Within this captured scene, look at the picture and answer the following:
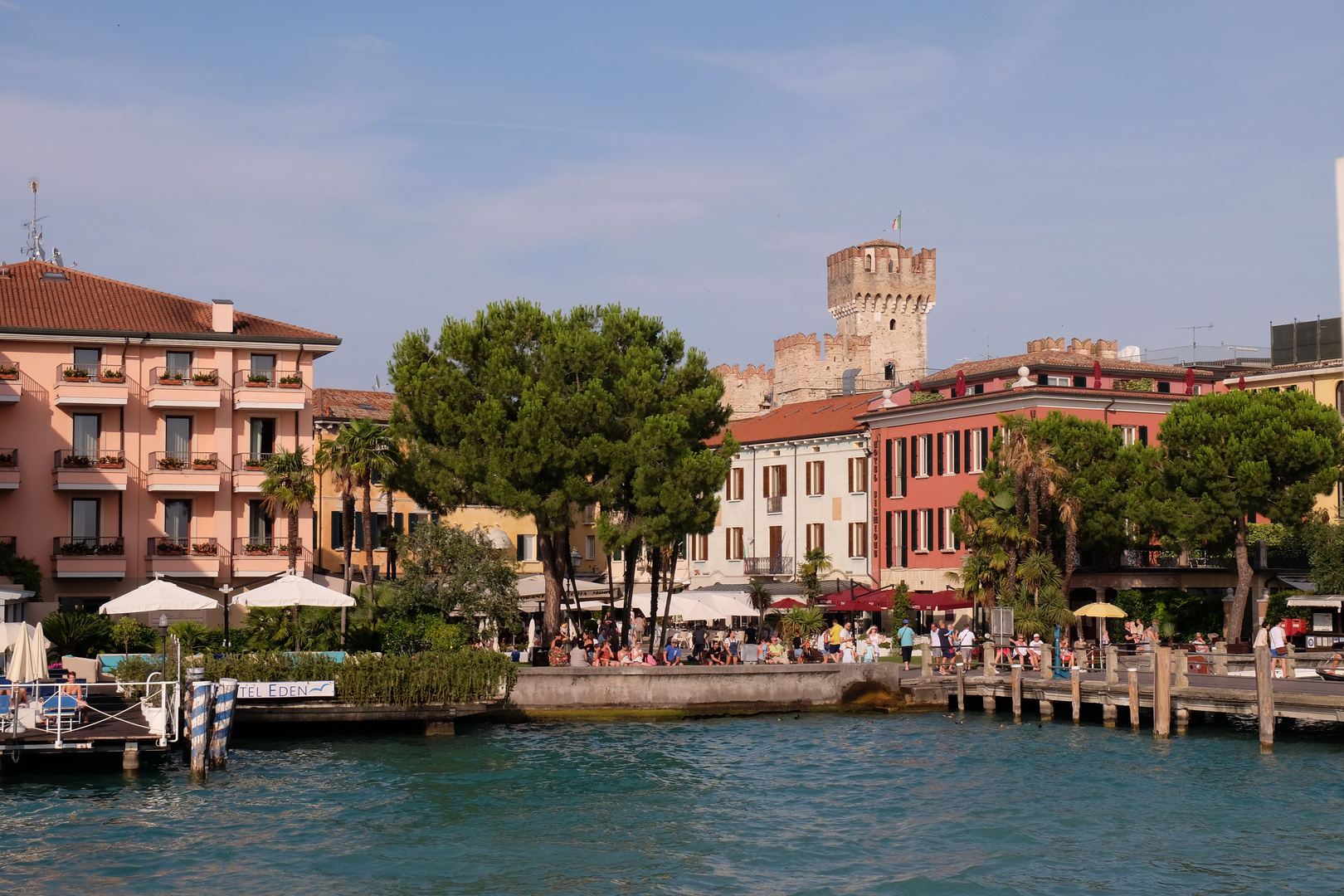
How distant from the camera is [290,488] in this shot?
5116cm

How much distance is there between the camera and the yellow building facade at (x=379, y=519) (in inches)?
2488

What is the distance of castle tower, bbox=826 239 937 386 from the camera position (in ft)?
397

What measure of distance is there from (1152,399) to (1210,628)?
39.8 ft

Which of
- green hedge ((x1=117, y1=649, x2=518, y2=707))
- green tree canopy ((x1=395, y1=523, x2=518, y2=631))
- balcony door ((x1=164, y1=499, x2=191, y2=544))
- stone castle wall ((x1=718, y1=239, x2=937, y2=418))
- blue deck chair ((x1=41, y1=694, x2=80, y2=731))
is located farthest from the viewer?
stone castle wall ((x1=718, y1=239, x2=937, y2=418))

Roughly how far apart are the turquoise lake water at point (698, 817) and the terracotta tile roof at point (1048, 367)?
2732cm

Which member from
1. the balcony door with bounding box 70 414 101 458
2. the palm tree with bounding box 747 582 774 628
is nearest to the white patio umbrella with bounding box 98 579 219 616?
the balcony door with bounding box 70 414 101 458

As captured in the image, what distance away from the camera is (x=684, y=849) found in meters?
26.2

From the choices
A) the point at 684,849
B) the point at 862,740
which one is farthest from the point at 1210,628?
the point at 684,849

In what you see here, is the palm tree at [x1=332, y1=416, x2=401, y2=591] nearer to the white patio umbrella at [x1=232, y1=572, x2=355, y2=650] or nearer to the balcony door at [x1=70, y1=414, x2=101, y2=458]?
the balcony door at [x1=70, y1=414, x2=101, y2=458]

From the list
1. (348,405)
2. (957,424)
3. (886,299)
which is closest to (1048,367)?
(957,424)

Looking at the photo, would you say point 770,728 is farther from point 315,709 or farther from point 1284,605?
point 1284,605

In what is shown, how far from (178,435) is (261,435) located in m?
2.70

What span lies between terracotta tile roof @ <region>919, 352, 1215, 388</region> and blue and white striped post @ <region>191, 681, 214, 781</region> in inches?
1554

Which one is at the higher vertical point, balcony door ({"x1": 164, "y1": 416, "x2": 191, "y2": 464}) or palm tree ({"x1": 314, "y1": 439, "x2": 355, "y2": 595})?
balcony door ({"x1": 164, "y1": 416, "x2": 191, "y2": 464})
